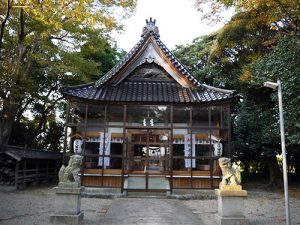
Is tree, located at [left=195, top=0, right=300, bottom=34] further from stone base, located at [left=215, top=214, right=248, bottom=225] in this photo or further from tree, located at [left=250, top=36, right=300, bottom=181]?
stone base, located at [left=215, top=214, right=248, bottom=225]

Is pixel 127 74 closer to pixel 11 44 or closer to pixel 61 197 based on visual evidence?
pixel 11 44

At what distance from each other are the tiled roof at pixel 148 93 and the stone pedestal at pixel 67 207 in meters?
6.82

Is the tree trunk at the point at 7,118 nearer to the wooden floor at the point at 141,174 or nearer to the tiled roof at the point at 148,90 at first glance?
the tiled roof at the point at 148,90

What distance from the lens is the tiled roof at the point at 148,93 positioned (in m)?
A: 14.8

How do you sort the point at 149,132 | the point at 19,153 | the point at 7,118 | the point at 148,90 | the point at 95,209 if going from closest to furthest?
the point at 95,209 < the point at 149,132 < the point at 19,153 < the point at 148,90 < the point at 7,118

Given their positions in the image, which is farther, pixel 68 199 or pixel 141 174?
pixel 141 174

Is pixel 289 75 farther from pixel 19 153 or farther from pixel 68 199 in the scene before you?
pixel 19 153

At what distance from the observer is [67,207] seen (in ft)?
27.8

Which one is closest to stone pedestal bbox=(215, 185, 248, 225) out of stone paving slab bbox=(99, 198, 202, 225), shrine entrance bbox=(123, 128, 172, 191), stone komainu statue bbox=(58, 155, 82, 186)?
stone paving slab bbox=(99, 198, 202, 225)

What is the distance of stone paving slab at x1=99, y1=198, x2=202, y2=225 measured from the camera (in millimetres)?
8695

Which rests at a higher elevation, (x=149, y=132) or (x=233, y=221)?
(x=149, y=132)

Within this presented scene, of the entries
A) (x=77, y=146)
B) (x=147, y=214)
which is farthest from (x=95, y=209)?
(x=77, y=146)

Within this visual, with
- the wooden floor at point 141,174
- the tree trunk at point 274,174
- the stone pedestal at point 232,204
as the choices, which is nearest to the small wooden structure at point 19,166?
the wooden floor at point 141,174

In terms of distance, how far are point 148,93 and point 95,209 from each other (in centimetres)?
684
